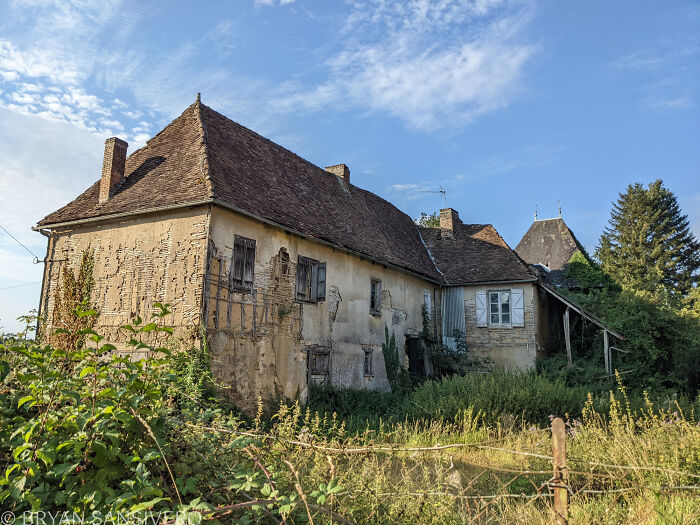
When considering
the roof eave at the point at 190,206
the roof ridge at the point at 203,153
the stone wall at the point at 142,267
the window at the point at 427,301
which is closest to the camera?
the stone wall at the point at 142,267

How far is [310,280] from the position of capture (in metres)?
14.7

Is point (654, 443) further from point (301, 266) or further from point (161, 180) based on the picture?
point (161, 180)

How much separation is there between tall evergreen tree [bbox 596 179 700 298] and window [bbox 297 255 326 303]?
2855 centimetres

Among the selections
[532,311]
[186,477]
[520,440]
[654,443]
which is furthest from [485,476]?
[532,311]

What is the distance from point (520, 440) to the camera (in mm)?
9844

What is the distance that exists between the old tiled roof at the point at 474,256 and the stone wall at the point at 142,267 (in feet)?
41.8

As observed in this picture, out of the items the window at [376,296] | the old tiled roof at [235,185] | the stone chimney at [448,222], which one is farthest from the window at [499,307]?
the window at [376,296]

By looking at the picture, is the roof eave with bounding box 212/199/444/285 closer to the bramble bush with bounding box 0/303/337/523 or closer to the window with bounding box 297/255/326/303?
the window with bounding box 297/255/326/303

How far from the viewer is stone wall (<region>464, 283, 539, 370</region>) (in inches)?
787

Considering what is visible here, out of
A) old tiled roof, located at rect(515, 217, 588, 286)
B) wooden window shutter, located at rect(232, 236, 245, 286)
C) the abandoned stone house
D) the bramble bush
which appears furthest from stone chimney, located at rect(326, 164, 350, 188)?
the bramble bush

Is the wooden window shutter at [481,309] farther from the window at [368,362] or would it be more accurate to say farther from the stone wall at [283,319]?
the window at [368,362]

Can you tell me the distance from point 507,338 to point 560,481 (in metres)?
17.7

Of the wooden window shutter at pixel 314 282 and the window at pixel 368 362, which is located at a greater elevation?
the wooden window shutter at pixel 314 282

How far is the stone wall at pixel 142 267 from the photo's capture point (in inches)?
462
